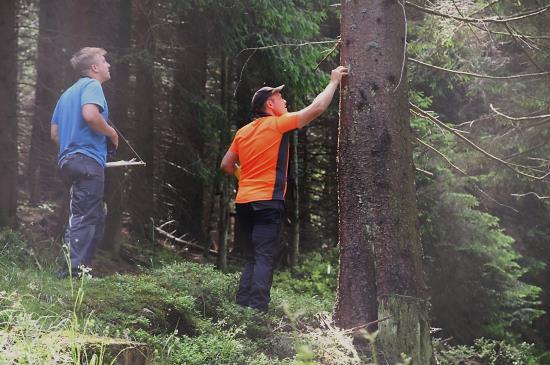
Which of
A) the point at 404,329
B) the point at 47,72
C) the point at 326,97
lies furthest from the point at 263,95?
the point at 47,72

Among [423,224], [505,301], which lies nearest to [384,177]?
[423,224]

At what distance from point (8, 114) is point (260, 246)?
5.28 metres

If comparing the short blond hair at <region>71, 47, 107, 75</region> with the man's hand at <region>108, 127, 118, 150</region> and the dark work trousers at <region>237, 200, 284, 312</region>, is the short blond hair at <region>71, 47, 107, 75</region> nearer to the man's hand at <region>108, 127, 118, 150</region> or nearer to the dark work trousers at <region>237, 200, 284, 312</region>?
the man's hand at <region>108, 127, 118, 150</region>

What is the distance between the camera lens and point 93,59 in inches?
252

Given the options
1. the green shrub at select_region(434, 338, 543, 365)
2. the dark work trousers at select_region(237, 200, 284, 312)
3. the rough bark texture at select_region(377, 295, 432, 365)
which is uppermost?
the dark work trousers at select_region(237, 200, 284, 312)

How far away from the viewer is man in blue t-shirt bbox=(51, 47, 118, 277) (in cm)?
605

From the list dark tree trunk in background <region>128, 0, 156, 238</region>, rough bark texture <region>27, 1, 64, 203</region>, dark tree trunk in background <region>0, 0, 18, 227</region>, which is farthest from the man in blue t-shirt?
rough bark texture <region>27, 1, 64, 203</region>

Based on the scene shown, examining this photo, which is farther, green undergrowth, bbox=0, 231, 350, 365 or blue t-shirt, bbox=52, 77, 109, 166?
blue t-shirt, bbox=52, 77, 109, 166

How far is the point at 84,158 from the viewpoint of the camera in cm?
616

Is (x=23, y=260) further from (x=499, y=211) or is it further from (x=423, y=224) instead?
(x=499, y=211)

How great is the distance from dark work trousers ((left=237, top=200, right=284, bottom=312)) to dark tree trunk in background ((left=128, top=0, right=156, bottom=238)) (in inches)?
191

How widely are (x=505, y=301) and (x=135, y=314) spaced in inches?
333

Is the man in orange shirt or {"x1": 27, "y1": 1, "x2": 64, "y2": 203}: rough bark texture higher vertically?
{"x1": 27, "y1": 1, "x2": 64, "y2": 203}: rough bark texture

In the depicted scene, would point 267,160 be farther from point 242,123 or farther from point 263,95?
point 242,123
